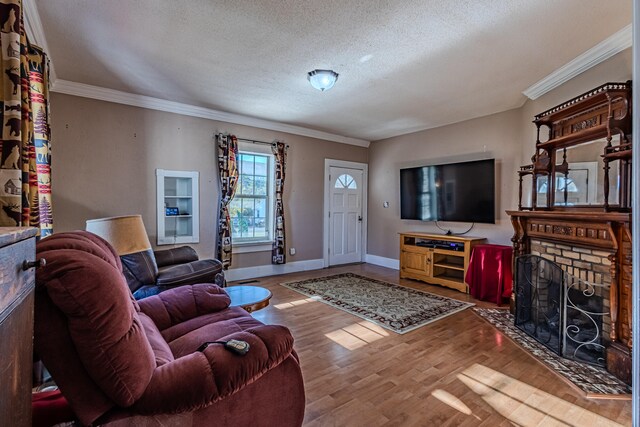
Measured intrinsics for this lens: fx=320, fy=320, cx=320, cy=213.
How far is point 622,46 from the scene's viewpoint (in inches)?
97.8

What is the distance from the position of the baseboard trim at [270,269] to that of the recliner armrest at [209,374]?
12.0 ft

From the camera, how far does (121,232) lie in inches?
101

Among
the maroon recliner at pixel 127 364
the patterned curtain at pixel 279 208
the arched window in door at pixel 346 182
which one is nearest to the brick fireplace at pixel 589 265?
the maroon recliner at pixel 127 364

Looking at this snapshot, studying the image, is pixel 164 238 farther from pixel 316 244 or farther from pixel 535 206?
pixel 535 206

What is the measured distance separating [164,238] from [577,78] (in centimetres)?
490

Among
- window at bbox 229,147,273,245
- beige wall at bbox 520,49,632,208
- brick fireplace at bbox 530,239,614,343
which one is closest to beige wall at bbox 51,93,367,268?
window at bbox 229,147,273,245

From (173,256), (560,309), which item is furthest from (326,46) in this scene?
(560,309)

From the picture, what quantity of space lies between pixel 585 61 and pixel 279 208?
13.3 feet

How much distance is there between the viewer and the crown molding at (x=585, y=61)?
8.01 feet

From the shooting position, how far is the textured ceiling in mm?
2186

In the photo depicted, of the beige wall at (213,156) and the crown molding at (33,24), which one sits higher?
the crown molding at (33,24)

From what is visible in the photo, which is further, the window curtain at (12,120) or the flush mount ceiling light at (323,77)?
the flush mount ceiling light at (323,77)

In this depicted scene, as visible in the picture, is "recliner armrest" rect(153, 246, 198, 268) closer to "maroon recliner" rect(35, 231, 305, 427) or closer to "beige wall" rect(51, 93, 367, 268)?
"beige wall" rect(51, 93, 367, 268)

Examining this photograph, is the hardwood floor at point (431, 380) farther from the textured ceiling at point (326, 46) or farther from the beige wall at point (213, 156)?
the textured ceiling at point (326, 46)
